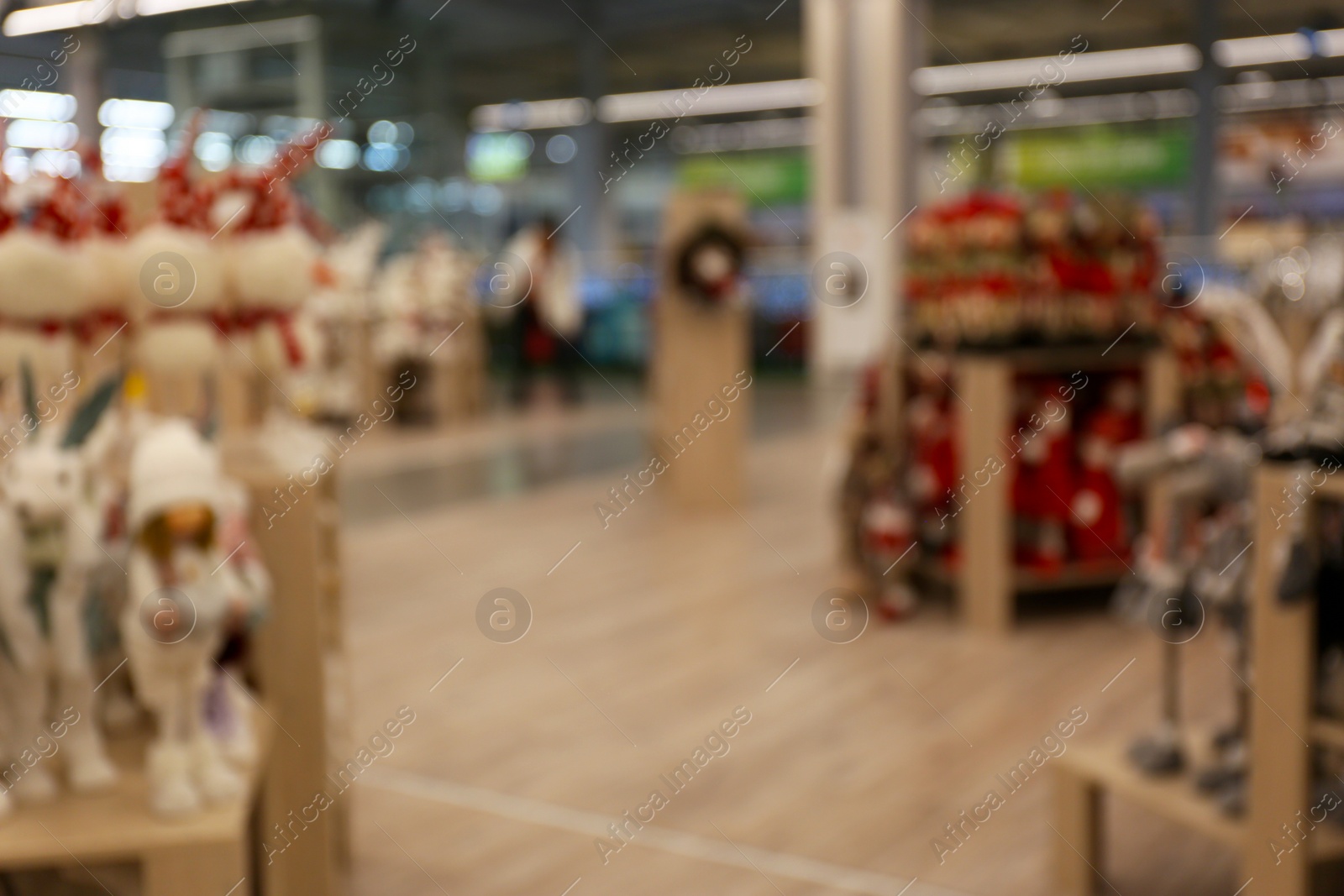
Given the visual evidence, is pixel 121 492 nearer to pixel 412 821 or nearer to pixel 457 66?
pixel 412 821

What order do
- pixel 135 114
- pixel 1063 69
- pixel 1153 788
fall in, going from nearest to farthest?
pixel 1153 788, pixel 135 114, pixel 1063 69

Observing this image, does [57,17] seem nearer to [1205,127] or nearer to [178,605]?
[178,605]

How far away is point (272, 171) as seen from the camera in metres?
2.56

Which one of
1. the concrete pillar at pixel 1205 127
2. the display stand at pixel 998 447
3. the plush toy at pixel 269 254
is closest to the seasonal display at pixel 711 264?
the display stand at pixel 998 447

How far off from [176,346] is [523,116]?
16732 millimetres

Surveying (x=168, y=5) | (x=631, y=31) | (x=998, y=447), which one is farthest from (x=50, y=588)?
(x=631, y=31)

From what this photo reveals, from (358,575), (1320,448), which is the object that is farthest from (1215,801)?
(358,575)

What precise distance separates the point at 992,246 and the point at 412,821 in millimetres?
2858

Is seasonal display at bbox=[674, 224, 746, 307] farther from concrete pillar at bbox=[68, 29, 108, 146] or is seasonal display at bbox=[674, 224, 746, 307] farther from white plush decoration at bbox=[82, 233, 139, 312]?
concrete pillar at bbox=[68, 29, 108, 146]

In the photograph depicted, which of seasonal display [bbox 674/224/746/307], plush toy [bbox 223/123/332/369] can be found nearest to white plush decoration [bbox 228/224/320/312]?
plush toy [bbox 223/123/332/369]

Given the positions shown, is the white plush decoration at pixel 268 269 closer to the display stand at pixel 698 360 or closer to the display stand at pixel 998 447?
the display stand at pixel 998 447

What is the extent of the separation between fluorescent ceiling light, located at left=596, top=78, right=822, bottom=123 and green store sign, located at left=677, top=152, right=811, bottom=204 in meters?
0.71

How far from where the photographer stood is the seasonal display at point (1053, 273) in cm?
455

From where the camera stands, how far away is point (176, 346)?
2295 millimetres
